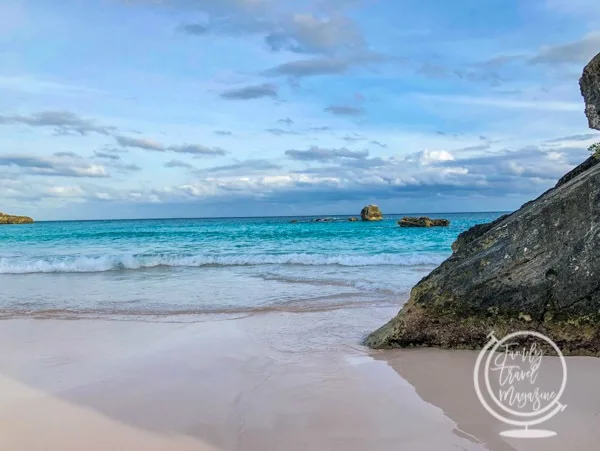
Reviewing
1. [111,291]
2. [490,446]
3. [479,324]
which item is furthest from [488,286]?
[111,291]

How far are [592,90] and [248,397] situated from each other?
5.59 meters

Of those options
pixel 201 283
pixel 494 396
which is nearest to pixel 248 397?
pixel 494 396

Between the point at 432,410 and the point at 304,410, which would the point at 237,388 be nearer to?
the point at 304,410

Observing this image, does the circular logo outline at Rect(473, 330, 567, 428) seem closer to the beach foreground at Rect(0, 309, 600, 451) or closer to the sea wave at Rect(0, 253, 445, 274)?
the beach foreground at Rect(0, 309, 600, 451)

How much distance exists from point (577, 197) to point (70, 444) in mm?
5507

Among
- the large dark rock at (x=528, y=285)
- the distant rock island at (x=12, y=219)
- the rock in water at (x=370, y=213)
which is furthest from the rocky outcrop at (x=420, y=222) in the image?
the distant rock island at (x=12, y=219)

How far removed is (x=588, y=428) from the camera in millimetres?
3650

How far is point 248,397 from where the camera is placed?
14.9ft

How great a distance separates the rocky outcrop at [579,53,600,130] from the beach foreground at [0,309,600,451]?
3.06 metres

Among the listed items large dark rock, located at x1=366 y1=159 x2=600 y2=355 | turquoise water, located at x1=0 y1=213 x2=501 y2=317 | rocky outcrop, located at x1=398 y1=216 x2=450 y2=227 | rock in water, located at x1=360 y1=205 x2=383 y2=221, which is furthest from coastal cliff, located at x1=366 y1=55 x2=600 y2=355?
rock in water, located at x1=360 y1=205 x2=383 y2=221

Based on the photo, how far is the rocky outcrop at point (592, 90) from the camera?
5832 millimetres

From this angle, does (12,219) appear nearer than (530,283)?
No

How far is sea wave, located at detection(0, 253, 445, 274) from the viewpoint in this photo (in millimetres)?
18328

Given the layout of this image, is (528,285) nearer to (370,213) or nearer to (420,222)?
(420,222)
